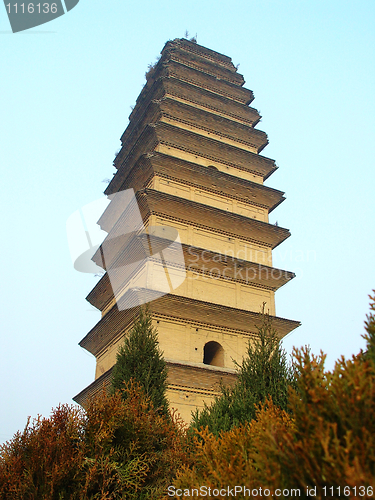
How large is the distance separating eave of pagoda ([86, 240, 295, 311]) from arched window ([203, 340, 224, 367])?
1835 millimetres

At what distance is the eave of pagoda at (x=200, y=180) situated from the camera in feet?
44.8

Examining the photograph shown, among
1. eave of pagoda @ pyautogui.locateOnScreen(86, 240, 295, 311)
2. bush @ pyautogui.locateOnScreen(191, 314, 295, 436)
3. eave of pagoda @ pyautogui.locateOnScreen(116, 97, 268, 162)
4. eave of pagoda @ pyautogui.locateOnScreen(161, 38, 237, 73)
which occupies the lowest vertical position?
bush @ pyautogui.locateOnScreen(191, 314, 295, 436)

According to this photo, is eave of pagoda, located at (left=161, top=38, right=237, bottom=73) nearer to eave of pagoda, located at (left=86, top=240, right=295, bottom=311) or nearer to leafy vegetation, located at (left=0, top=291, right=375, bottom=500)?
eave of pagoda, located at (left=86, top=240, right=295, bottom=311)

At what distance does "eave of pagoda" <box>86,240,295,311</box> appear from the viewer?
12186 millimetres

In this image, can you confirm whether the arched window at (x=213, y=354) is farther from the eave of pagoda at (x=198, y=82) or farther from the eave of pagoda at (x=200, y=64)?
the eave of pagoda at (x=200, y=64)

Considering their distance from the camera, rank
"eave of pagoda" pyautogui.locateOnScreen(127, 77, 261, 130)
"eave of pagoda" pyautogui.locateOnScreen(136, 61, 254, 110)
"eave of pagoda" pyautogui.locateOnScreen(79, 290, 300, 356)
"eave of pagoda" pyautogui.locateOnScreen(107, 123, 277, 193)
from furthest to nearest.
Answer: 1. "eave of pagoda" pyautogui.locateOnScreen(136, 61, 254, 110)
2. "eave of pagoda" pyautogui.locateOnScreen(127, 77, 261, 130)
3. "eave of pagoda" pyautogui.locateOnScreen(107, 123, 277, 193)
4. "eave of pagoda" pyautogui.locateOnScreen(79, 290, 300, 356)

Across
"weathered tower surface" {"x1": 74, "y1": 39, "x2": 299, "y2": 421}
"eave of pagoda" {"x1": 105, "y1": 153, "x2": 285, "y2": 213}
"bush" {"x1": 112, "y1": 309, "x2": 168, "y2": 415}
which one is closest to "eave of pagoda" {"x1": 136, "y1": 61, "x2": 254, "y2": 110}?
"weathered tower surface" {"x1": 74, "y1": 39, "x2": 299, "y2": 421}

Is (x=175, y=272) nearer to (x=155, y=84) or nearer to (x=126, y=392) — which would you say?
(x=126, y=392)

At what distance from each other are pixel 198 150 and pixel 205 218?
110 inches

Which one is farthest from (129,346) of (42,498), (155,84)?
(155,84)

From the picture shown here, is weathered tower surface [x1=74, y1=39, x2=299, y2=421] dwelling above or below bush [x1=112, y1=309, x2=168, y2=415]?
above

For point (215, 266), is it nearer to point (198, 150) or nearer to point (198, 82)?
point (198, 150)
